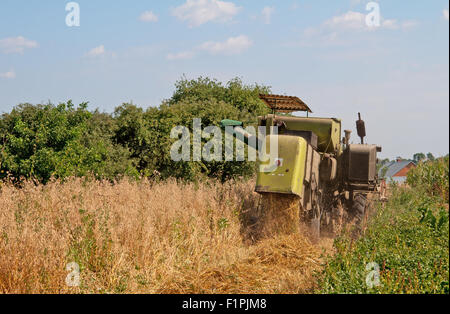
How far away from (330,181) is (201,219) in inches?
98.3

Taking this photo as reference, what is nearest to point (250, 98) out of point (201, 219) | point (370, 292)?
point (201, 219)

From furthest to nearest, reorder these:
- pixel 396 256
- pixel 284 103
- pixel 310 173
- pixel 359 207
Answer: pixel 284 103, pixel 359 207, pixel 310 173, pixel 396 256

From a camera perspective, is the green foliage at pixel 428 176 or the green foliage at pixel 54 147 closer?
the green foliage at pixel 428 176

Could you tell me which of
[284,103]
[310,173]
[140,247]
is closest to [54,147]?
[284,103]

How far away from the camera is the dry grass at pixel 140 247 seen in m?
5.38

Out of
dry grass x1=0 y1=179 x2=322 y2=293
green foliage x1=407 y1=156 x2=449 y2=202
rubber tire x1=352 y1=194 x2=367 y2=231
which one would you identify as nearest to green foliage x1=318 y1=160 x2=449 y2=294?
rubber tire x1=352 y1=194 x2=367 y2=231

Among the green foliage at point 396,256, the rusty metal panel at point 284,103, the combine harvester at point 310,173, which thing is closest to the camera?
the green foliage at point 396,256

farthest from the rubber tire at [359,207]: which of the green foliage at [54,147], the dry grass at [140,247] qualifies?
the green foliage at [54,147]

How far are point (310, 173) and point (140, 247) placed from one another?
2.85 meters

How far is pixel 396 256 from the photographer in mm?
5672

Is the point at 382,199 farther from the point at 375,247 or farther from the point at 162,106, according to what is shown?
the point at 162,106

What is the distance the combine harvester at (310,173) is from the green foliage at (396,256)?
73cm

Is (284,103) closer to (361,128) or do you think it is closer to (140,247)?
(361,128)

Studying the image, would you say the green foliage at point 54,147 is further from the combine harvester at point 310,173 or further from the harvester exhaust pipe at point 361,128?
the harvester exhaust pipe at point 361,128
